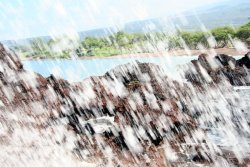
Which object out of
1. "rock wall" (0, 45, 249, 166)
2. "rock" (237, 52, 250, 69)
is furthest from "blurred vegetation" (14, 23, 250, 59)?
"rock wall" (0, 45, 249, 166)

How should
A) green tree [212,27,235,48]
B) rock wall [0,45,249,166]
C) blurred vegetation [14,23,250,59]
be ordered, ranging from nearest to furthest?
rock wall [0,45,249,166] → green tree [212,27,235,48] → blurred vegetation [14,23,250,59]

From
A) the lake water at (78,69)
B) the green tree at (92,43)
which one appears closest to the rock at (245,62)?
the lake water at (78,69)

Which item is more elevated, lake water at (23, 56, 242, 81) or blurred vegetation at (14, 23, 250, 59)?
blurred vegetation at (14, 23, 250, 59)

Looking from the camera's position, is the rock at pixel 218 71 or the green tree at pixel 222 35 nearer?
the rock at pixel 218 71

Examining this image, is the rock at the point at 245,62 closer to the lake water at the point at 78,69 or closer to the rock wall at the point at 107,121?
the lake water at the point at 78,69

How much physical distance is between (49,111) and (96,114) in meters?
0.86

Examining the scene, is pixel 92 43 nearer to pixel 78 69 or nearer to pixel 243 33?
pixel 243 33

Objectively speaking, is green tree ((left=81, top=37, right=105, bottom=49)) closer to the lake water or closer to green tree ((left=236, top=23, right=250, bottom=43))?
green tree ((left=236, top=23, right=250, bottom=43))

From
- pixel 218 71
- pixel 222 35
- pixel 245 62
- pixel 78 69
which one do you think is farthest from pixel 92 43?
pixel 218 71

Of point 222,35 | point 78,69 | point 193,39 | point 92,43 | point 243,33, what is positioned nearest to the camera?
point 78,69

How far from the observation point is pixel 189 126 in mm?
7137

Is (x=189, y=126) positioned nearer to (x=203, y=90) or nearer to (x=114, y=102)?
(x=114, y=102)

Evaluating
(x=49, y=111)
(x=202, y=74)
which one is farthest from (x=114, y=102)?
(x=202, y=74)

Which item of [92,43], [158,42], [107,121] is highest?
[158,42]
